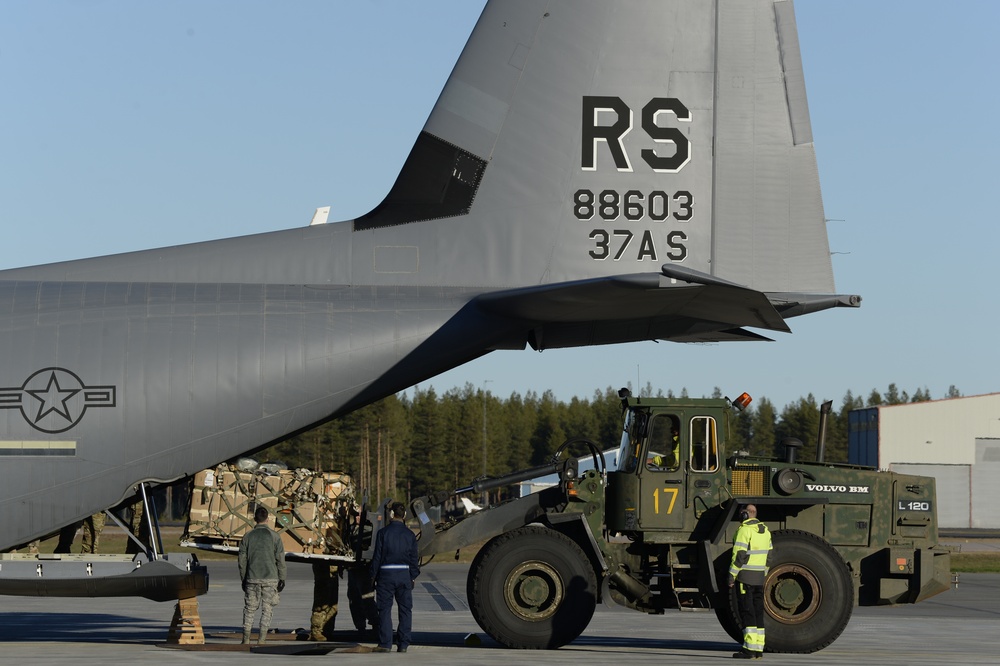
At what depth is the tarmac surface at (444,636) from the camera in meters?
13.3

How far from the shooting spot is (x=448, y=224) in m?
14.6

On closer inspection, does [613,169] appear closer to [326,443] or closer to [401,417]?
[326,443]

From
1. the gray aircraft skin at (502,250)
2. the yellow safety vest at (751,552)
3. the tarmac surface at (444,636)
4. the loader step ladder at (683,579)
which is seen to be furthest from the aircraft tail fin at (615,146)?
the tarmac surface at (444,636)

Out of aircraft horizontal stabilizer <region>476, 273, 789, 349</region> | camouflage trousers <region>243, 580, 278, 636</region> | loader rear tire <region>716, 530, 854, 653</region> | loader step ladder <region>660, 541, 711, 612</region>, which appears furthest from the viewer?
loader step ladder <region>660, 541, 711, 612</region>

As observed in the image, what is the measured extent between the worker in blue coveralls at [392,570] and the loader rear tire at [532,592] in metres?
0.86

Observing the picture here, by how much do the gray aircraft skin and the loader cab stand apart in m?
1.07

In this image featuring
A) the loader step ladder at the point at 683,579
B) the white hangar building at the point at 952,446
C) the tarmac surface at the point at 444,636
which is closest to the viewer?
the tarmac surface at the point at 444,636

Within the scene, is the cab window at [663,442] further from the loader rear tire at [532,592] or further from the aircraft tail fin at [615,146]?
the aircraft tail fin at [615,146]

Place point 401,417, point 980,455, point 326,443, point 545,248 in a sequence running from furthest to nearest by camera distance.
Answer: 1. point 401,417
2. point 326,443
3. point 980,455
4. point 545,248

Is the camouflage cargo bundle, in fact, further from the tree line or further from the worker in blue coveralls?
the tree line

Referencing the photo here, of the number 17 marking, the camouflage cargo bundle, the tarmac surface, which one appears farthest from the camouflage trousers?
the number 17 marking

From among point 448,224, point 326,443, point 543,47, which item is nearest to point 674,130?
point 543,47

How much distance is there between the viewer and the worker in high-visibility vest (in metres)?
13.4

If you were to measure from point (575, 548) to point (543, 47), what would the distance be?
6062 mm
